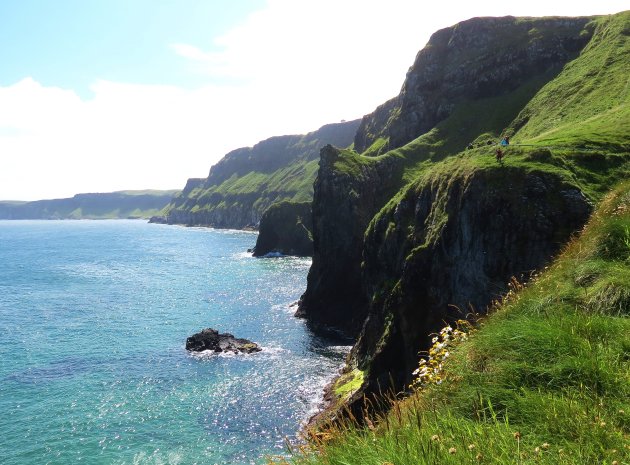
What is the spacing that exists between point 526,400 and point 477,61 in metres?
126

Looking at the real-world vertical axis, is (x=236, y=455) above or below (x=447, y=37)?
below

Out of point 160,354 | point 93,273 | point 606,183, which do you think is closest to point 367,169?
point 160,354

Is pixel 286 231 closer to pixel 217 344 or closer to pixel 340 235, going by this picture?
pixel 340 235

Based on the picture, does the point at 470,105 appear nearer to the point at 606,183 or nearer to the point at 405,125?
the point at 405,125

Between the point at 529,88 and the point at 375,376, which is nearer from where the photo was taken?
the point at 375,376

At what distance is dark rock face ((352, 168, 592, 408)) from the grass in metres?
15.2

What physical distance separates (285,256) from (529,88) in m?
92.0

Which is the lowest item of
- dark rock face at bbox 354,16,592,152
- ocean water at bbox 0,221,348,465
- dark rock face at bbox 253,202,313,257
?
ocean water at bbox 0,221,348,465

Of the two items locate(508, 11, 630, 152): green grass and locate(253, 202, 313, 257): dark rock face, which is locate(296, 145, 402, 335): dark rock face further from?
locate(253, 202, 313, 257): dark rock face

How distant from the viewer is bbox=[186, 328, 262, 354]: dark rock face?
198 ft

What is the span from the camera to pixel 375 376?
139 feet

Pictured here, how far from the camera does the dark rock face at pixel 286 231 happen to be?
162125 mm

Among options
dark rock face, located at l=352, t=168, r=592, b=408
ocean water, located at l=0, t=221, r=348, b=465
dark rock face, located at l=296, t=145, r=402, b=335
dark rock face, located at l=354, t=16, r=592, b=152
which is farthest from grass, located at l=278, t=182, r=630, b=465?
dark rock face, located at l=354, t=16, r=592, b=152

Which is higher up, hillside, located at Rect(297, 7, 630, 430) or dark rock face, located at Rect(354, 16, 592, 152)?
dark rock face, located at Rect(354, 16, 592, 152)
